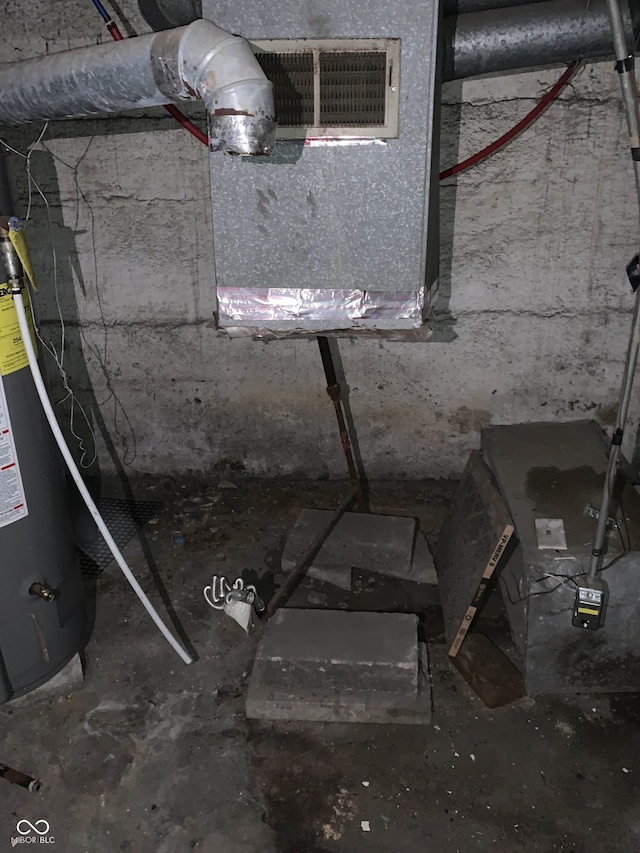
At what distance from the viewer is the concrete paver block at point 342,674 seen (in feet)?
6.75

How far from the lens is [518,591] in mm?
2203

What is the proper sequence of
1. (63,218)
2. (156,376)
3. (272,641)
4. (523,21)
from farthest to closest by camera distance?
(156,376) < (63,218) < (272,641) < (523,21)

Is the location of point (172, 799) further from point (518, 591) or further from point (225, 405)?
point (225, 405)

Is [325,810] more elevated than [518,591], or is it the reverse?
[518,591]

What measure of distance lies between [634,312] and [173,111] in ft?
5.73

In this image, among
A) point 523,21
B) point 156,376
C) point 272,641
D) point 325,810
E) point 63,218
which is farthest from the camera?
point 156,376

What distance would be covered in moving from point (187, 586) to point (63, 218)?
1.59 metres

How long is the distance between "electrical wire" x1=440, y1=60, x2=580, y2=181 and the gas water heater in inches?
61.8

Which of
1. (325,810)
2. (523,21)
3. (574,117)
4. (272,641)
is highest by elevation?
(523,21)

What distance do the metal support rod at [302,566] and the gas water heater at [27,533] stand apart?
0.68m

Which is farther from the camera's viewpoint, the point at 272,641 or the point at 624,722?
the point at 272,641

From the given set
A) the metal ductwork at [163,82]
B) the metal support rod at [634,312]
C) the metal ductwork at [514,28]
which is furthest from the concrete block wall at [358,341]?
the metal ductwork at [163,82]

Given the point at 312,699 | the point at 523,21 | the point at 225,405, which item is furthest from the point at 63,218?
the point at 312,699

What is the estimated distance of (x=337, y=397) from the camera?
9.30 ft
